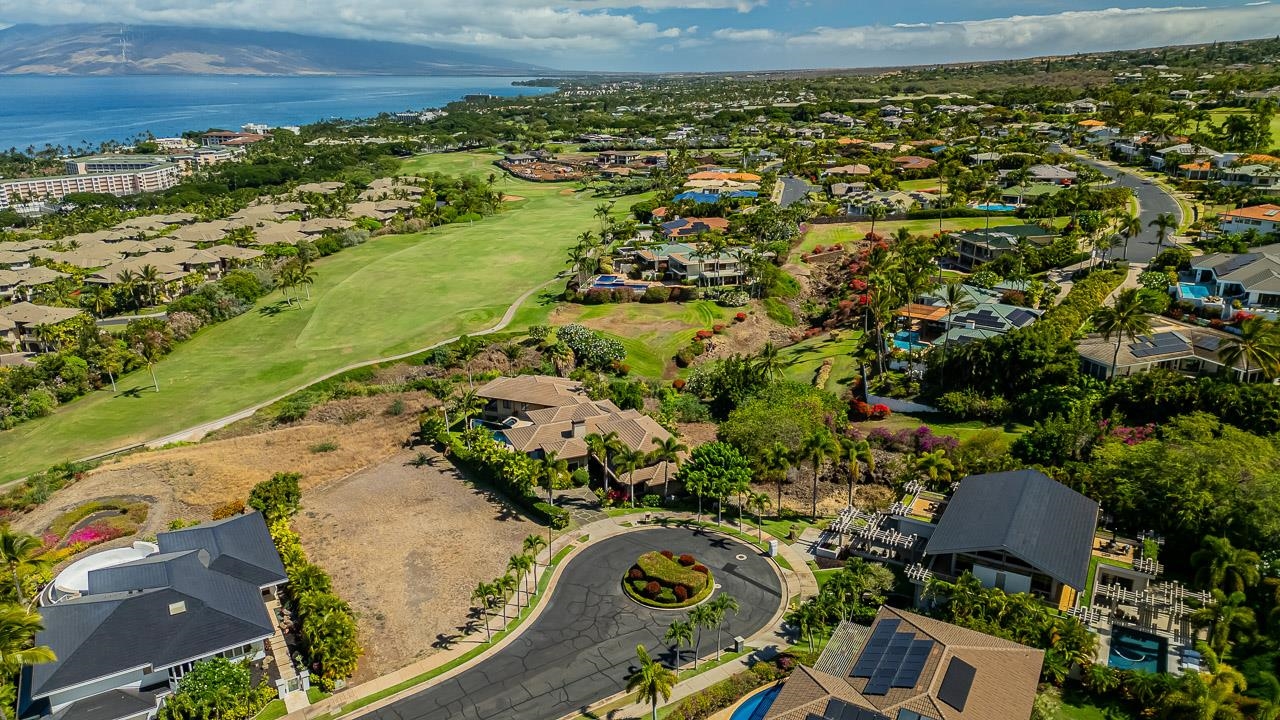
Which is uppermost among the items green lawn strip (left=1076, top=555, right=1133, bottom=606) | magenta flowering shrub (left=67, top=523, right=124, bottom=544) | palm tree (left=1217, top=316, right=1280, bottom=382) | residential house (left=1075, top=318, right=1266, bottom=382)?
palm tree (left=1217, top=316, right=1280, bottom=382)

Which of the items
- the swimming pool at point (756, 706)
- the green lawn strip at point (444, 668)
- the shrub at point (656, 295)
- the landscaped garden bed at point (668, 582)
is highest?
the shrub at point (656, 295)

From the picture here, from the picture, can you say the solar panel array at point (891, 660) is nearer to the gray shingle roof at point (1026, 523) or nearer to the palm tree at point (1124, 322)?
the gray shingle roof at point (1026, 523)

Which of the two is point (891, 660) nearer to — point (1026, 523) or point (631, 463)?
point (1026, 523)

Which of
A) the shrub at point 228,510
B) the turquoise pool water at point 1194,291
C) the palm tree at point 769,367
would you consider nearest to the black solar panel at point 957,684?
the palm tree at point 769,367

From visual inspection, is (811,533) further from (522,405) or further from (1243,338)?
(1243,338)

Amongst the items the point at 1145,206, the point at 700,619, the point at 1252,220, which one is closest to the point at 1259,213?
the point at 1252,220

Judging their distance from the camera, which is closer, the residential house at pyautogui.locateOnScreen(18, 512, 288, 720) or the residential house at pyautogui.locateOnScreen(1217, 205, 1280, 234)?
the residential house at pyautogui.locateOnScreen(18, 512, 288, 720)

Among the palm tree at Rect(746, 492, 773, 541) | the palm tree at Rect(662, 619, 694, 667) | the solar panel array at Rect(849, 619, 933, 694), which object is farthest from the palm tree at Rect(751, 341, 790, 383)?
the solar panel array at Rect(849, 619, 933, 694)

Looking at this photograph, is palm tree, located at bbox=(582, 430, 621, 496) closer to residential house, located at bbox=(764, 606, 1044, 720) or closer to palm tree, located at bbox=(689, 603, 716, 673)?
palm tree, located at bbox=(689, 603, 716, 673)
